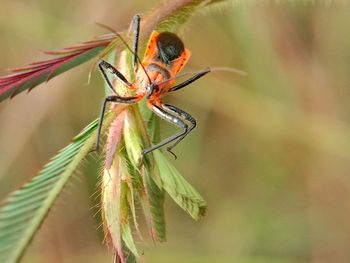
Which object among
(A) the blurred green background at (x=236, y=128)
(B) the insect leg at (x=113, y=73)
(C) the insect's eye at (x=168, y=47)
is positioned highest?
(C) the insect's eye at (x=168, y=47)

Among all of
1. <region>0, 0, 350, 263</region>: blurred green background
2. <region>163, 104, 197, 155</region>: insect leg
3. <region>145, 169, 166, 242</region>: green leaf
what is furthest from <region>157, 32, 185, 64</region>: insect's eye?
<region>0, 0, 350, 263</region>: blurred green background

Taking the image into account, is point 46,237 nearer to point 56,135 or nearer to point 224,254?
point 56,135

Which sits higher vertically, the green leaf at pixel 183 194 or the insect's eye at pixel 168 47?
the insect's eye at pixel 168 47

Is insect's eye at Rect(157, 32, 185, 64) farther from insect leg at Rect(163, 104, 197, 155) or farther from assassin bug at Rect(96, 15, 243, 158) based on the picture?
insect leg at Rect(163, 104, 197, 155)

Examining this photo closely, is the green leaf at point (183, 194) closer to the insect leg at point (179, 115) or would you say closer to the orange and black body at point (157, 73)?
the orange and black body at point (157, 73)

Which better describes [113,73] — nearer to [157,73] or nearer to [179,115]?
[157,73]

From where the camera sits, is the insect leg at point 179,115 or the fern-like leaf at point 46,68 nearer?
the fern-like leaf at point 46,68

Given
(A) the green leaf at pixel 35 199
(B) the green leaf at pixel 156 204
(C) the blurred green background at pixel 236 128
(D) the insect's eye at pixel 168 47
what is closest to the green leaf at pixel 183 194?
(B) the green leaf at pixel 156 204
